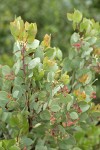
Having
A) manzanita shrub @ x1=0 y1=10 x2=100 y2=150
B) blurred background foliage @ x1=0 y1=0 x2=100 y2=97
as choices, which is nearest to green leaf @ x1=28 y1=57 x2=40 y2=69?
manzanita shrub @ x1=0 y1=10 x2=100 y2=150

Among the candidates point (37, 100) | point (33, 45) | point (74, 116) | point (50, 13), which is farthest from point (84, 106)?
point (50, 13)

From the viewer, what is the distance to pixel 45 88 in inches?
60.6

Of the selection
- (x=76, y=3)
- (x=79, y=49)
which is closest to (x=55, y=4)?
(x=76, y=3)

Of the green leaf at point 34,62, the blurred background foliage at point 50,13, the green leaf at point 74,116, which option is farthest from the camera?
the blurred background foliage at point 50,13

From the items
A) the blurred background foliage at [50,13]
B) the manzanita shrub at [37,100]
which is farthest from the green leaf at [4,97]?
the blurred background foliage at [50,13]

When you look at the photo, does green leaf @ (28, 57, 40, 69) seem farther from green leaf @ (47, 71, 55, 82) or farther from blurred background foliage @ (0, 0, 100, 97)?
blurred background foliage @ (0, 0, 100, 97)

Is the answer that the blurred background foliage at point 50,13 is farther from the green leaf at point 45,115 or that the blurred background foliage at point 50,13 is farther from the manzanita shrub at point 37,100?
the green leaf at point 45,115

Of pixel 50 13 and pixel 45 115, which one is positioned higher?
pixel 50 13

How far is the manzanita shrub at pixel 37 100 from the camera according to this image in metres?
1.51

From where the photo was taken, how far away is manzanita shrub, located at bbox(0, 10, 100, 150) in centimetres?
151

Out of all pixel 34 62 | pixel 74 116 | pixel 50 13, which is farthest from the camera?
pixel 50 13

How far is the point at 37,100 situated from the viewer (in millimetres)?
1555

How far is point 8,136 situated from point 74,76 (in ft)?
1.13

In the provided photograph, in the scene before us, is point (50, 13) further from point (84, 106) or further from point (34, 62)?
point (34, 62)
